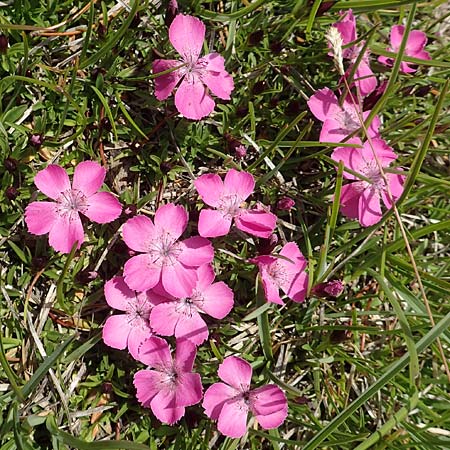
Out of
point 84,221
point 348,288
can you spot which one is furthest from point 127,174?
point 348,288

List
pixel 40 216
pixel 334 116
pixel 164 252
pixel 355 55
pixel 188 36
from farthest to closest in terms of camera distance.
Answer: pixel 355 55
pixel 334 116
pixel 188 36
pixel 164 252
pixel 40 216

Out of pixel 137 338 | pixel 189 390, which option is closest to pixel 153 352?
pixel 137 338

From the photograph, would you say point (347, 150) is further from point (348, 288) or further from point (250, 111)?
point (348, 288)

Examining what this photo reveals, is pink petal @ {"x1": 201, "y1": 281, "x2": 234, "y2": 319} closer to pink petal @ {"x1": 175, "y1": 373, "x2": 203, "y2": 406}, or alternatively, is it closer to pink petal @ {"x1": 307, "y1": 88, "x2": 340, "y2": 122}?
pink petal @ {"x1": 175, "y1": 373, "x2": 203, "y2": 406}

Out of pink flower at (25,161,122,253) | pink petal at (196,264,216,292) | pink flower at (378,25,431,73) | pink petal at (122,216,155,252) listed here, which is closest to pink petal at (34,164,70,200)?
pink flower at (25,161,122,253)

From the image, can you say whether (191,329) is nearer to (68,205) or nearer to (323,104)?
(68,205)

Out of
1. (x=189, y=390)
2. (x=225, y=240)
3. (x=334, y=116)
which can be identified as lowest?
(x=189, y=390)

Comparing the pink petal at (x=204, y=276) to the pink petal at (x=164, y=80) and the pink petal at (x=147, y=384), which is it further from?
the pink petal at (x=164, y=80)

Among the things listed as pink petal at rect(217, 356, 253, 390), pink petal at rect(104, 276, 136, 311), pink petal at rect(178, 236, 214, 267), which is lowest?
pink petal at rect(217, 356, 253, 390)
